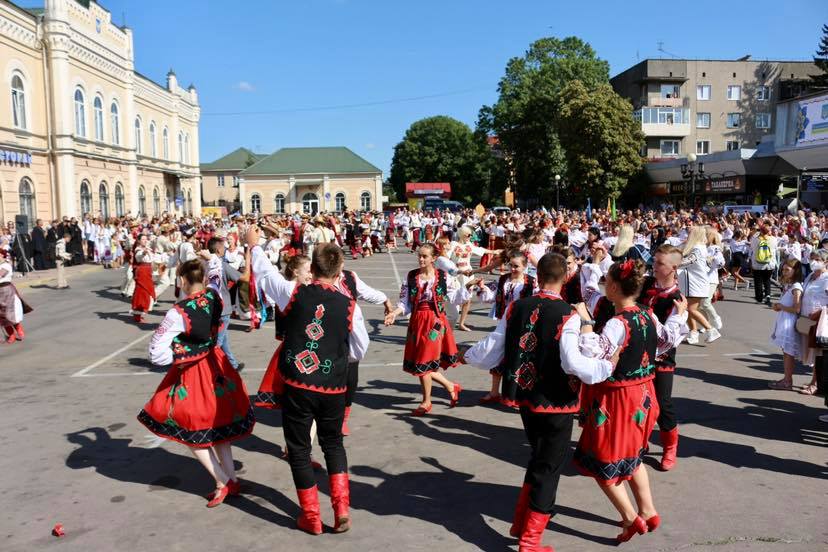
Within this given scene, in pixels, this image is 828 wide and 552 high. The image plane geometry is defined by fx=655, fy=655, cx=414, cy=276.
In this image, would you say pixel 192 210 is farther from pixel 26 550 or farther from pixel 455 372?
pixel 26 550

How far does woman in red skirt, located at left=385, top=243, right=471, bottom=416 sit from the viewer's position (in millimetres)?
6746

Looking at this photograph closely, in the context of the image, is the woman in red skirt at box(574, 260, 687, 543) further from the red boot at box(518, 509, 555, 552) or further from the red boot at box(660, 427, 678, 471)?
the red boot at box(660, 427, 678, 471)

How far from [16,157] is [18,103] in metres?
2.96

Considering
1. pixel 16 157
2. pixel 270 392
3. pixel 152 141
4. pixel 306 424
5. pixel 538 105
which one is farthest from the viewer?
pixel 538 105

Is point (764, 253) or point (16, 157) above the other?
point (16, 157)

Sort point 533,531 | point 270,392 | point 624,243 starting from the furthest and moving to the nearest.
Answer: point 624,243, point 270,392, point 533,531

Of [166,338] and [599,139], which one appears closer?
[166,338]

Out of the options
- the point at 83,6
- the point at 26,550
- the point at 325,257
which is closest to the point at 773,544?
the point at 325,257

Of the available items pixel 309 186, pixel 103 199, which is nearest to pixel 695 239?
pixel 103 199

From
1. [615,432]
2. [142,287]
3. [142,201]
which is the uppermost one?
[142,201]

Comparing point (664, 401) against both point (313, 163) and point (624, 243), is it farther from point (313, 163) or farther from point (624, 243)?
point (313, 163)

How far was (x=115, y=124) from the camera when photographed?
128ft

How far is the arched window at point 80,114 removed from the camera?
3369 centimetres

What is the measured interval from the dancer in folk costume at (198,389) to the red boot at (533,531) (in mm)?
2143
